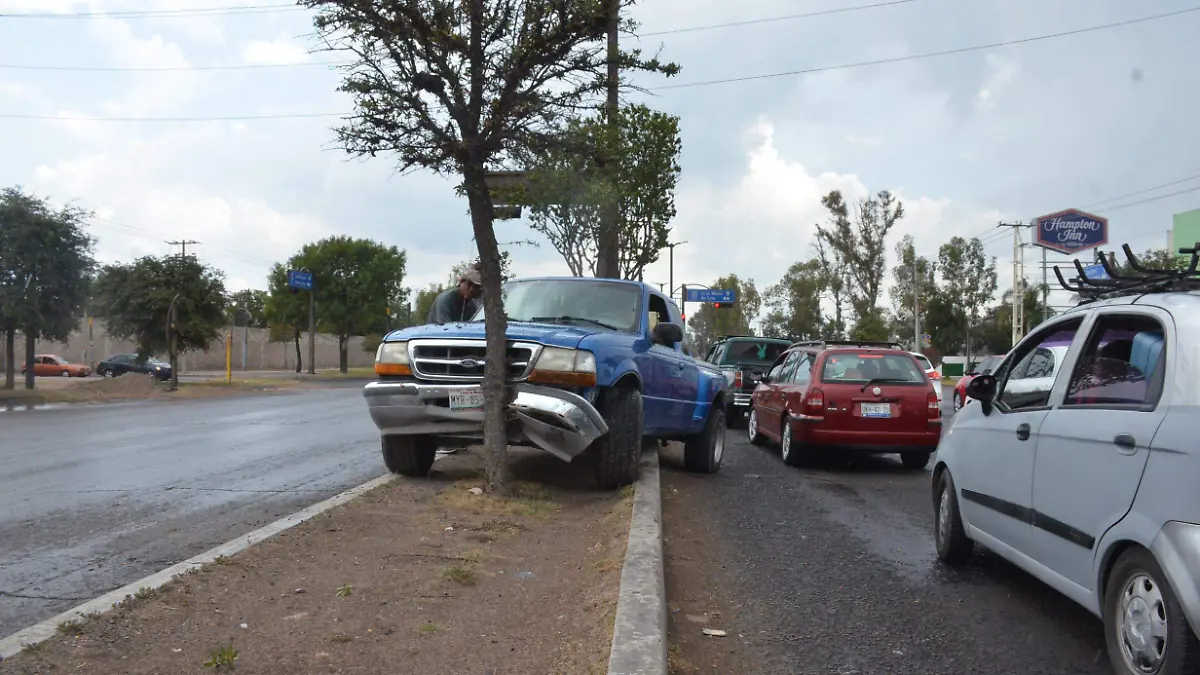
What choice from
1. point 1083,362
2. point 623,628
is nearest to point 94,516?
point 623,628

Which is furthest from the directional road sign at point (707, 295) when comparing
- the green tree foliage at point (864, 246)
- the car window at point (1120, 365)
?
the car window at point (1120, 365)

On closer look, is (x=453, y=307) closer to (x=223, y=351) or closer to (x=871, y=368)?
(x=871, y=368)

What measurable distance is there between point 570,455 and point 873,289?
64.2m

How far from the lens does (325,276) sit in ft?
183

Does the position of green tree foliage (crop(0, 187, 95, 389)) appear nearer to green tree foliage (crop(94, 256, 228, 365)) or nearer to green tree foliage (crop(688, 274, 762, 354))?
green tree foliage (crop(94, 256, 228, 365))

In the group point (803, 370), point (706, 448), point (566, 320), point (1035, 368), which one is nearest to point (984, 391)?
point (1035, 368)

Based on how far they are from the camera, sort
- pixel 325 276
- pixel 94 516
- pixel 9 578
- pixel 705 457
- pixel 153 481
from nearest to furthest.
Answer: pixel 9 578
pixel 94 516
pixel 153 481
pixel 705 457
pixel 325 276

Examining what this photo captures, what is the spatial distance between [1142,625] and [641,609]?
1.89 m

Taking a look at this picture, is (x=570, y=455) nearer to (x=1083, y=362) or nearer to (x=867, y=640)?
(x=867, y=640)

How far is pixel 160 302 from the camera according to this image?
31.8 meters

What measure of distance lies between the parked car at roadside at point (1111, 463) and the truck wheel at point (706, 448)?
15.2 feet

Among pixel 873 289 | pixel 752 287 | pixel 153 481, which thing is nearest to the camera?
pixel 153 481

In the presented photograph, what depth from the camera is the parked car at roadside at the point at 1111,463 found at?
331 cm

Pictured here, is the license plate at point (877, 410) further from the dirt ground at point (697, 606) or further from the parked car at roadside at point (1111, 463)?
the parked car at roadside at point (1111, 463)
